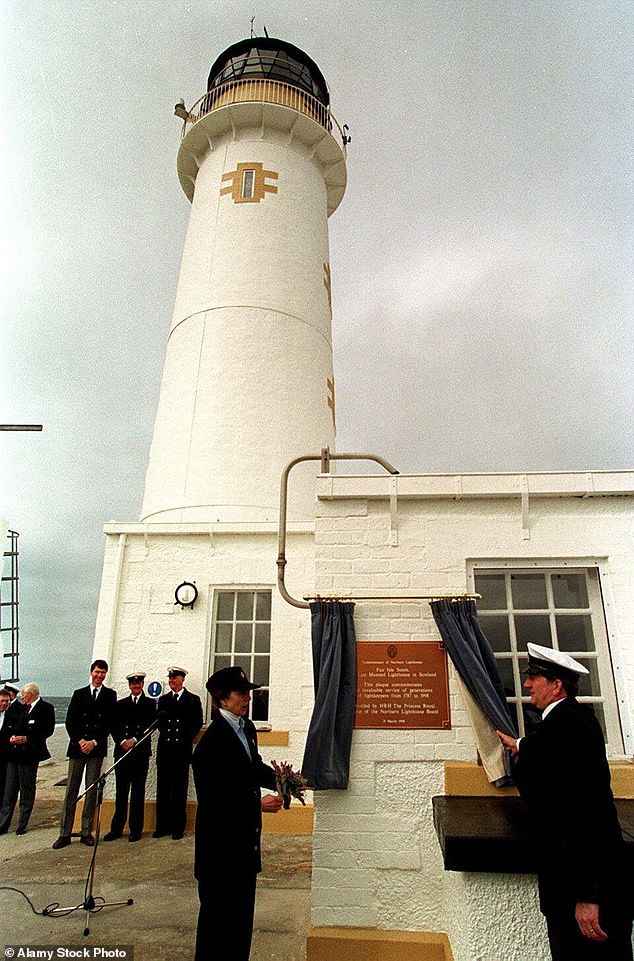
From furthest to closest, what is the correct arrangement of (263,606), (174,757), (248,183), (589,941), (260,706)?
(248,183) < (263,606) < (260,706) < (174,757) < (589,941)

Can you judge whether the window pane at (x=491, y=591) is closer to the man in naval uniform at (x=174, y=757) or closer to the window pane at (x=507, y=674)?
the window pane at (x=507, y=674)

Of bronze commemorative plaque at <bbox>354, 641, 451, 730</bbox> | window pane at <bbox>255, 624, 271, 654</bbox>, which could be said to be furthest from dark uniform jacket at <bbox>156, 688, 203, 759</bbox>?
bronze commemorative plaque at <bbox>354, 641, 451, 730</bbox>

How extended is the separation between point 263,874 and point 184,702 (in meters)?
2.01

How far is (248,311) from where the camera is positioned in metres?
9.82

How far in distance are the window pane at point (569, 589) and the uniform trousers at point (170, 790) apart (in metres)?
4.41

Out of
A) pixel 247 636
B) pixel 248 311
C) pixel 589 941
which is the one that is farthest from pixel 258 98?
pixel 589 941

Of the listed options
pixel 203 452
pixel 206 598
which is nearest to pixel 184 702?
pixel 206 598

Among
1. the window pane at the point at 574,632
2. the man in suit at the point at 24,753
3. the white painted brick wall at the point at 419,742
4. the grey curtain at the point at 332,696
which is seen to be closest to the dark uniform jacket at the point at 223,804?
the grey curtain at the point at 332,696

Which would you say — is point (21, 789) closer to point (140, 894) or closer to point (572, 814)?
point (140, 894)

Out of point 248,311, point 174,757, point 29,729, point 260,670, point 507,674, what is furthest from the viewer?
point 248,311

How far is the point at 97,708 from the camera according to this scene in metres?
6.46

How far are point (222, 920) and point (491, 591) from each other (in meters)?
2.78

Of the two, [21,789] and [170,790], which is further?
[21,789]

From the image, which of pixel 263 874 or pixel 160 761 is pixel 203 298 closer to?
pixel 160 761
